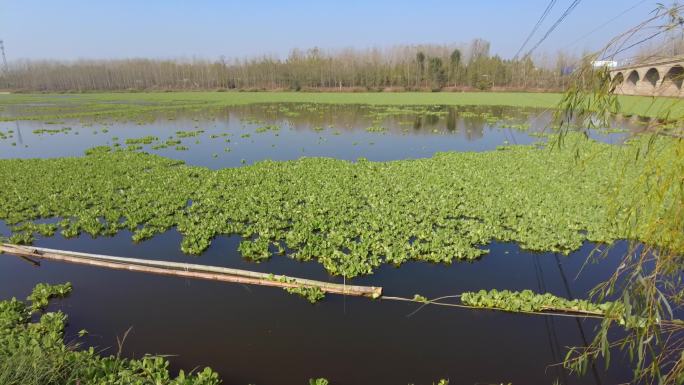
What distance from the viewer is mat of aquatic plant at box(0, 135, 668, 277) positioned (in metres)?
10.7

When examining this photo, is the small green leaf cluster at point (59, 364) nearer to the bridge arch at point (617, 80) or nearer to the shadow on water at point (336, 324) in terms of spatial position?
the shadow on water at point (336, 324)

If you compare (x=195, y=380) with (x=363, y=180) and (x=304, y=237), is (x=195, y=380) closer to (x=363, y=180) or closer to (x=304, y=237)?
(x=304, y=237)

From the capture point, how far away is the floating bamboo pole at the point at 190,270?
844 centimetres

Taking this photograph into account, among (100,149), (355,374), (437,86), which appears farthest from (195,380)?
(437,86)

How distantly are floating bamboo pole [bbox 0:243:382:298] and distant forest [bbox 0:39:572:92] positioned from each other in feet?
250

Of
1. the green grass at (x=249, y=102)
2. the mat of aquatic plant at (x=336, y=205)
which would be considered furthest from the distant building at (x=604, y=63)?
the green grass at (x=249, y=102)

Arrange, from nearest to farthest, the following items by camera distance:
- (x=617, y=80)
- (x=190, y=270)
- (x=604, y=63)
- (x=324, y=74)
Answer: (x=604, y=63), (x=617, y=80), (x=190, y=270), (x=324, y=74)

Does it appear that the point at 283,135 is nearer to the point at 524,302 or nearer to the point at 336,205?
the point at 336,205

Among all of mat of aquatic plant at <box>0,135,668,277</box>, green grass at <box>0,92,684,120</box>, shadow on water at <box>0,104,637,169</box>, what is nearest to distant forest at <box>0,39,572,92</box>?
green grass at <box>0,92,684,120</box>

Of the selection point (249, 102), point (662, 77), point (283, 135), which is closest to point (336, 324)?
point (662, 77)

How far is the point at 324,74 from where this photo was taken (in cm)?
10400

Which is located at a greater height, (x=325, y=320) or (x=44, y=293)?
(x=44, y=293)

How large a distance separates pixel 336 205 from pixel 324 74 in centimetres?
9631

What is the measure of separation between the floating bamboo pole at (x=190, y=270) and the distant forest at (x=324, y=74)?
250 ft
